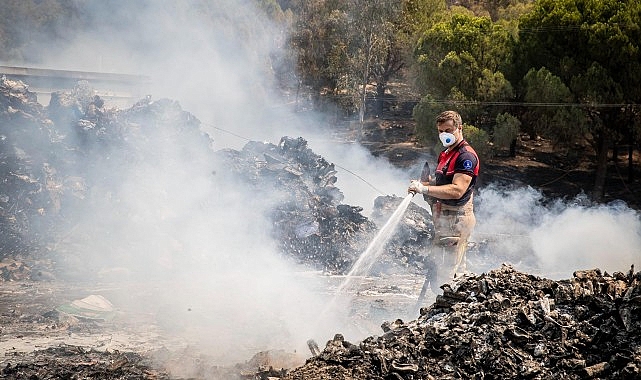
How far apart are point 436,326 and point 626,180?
17449mm

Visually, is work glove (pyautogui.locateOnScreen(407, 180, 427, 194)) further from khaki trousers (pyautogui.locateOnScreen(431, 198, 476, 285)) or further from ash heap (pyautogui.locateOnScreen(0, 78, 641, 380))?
ash heap (pyautogui.locateOnScreen(0, 78, 641, 380))

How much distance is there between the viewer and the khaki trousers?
217 inches

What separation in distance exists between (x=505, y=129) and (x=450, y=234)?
46.1ft

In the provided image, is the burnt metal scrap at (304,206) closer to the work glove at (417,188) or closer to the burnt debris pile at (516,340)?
the work glove at (417,188)

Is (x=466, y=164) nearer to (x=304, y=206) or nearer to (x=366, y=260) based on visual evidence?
(x=366, y=260)

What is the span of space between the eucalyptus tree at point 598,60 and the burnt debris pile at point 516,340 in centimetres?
1461

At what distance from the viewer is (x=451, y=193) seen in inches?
207

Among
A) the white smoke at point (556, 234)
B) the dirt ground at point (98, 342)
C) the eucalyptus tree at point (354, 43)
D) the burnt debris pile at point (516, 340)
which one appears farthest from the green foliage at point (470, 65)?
the burnt debris pile at point (516, 340)

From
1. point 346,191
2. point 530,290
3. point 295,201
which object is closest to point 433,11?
point 346,191

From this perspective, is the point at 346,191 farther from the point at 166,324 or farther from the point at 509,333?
the point at 509,333

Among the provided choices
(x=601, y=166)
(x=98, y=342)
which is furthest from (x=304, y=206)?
(x=601, y=166)

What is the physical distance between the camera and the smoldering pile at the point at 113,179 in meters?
10.0

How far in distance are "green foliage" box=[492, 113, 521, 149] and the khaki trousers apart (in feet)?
45.5

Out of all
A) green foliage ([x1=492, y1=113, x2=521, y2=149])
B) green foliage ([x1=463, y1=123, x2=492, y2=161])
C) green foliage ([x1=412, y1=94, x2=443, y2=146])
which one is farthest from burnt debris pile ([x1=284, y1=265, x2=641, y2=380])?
green foliage ([x1=412, y1=94, x2=443, y2=146])
